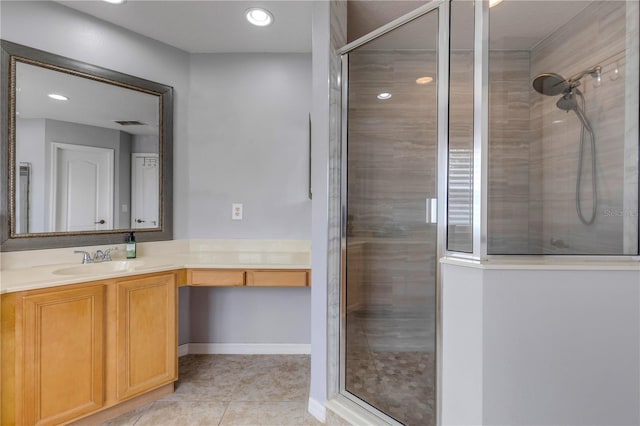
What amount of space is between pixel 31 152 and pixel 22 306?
96cm

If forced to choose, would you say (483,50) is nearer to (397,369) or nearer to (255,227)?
(397,369)

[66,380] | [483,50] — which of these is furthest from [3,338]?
[483,50]

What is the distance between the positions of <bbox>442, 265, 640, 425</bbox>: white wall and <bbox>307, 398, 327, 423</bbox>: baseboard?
87 cm

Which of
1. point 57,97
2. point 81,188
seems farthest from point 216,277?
point 57,97

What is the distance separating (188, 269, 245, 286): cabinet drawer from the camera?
183 centimetres

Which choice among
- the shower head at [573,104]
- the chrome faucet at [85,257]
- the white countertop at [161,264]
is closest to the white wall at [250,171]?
the white countertop at [161,264]

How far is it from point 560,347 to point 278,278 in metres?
1.41

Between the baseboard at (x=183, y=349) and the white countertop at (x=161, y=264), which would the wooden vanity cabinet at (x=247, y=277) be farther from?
the baseboard at (x=183, y=349)

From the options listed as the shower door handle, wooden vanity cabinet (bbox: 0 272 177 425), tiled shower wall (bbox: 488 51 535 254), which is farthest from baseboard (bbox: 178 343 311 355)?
tiled shower wall (bbox: 488 51 535 254)

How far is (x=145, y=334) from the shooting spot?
5.39 ft

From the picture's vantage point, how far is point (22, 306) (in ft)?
4.21

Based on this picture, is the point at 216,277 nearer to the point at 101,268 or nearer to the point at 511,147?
the point at 101,268

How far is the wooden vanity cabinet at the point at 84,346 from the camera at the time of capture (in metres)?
1.28

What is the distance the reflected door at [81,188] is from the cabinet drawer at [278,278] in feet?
3.60
